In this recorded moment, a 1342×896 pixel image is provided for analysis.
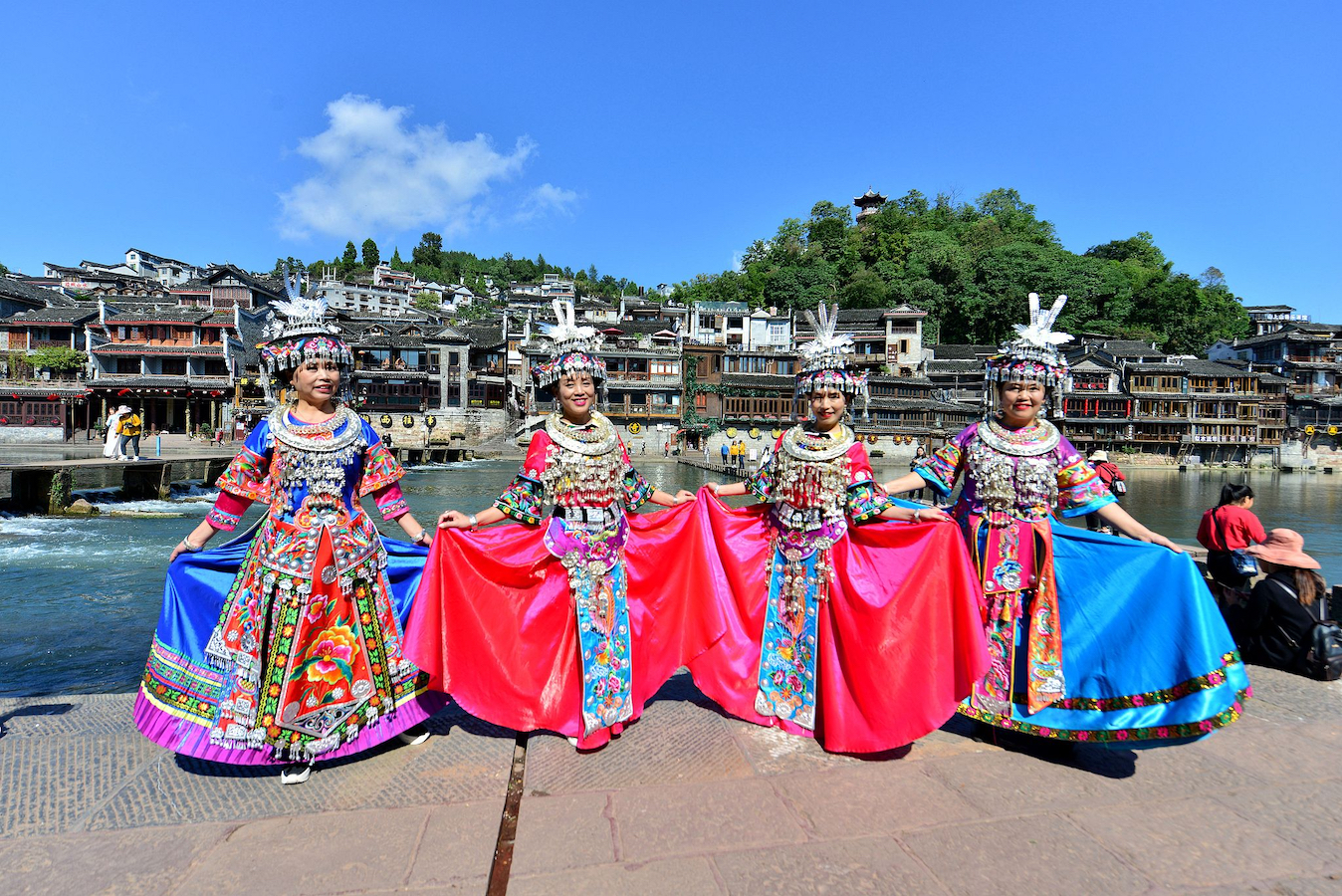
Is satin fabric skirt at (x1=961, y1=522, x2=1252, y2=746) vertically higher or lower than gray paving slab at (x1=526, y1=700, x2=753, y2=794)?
higher

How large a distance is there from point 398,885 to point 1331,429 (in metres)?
71.7

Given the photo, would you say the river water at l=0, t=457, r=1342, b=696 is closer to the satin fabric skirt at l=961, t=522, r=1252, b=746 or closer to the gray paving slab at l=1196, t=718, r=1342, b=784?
the gray paving slab at l=1196, t=718, r=1342, b=784

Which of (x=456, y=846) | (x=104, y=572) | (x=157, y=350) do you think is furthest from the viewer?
(x=157, y=350)

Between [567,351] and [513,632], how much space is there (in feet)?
4.86

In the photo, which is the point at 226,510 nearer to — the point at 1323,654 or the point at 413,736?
→ the point at 413,736

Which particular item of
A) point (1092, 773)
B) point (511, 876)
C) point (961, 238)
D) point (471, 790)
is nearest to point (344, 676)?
point (471, 790)

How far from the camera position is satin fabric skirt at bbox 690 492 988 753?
334 cm

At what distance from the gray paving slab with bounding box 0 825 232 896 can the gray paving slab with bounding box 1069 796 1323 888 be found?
11.0 ft

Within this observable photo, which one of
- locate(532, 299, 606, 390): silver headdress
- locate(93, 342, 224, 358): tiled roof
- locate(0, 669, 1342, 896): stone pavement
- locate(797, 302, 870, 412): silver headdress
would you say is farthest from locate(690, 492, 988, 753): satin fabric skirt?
locate(93, 342, 224, 358): tiled roof

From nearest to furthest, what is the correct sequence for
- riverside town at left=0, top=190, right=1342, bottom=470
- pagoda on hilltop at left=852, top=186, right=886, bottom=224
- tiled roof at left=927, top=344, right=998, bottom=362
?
riverside town at left=0, top=190, right=1342, bottom=470, tiled roof at left=927, top=344, right=998, bottom=362, pagoda on hilltop at left=852, top=186, right=886, bottom=224

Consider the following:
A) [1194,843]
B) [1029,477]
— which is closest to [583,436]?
[1029,477]

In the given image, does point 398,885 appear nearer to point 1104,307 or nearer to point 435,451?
point 435,451

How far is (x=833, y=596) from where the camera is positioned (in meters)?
3.60

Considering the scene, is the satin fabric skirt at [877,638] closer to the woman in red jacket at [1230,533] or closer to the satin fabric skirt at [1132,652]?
the satin fabric skirt at [1132,652]
